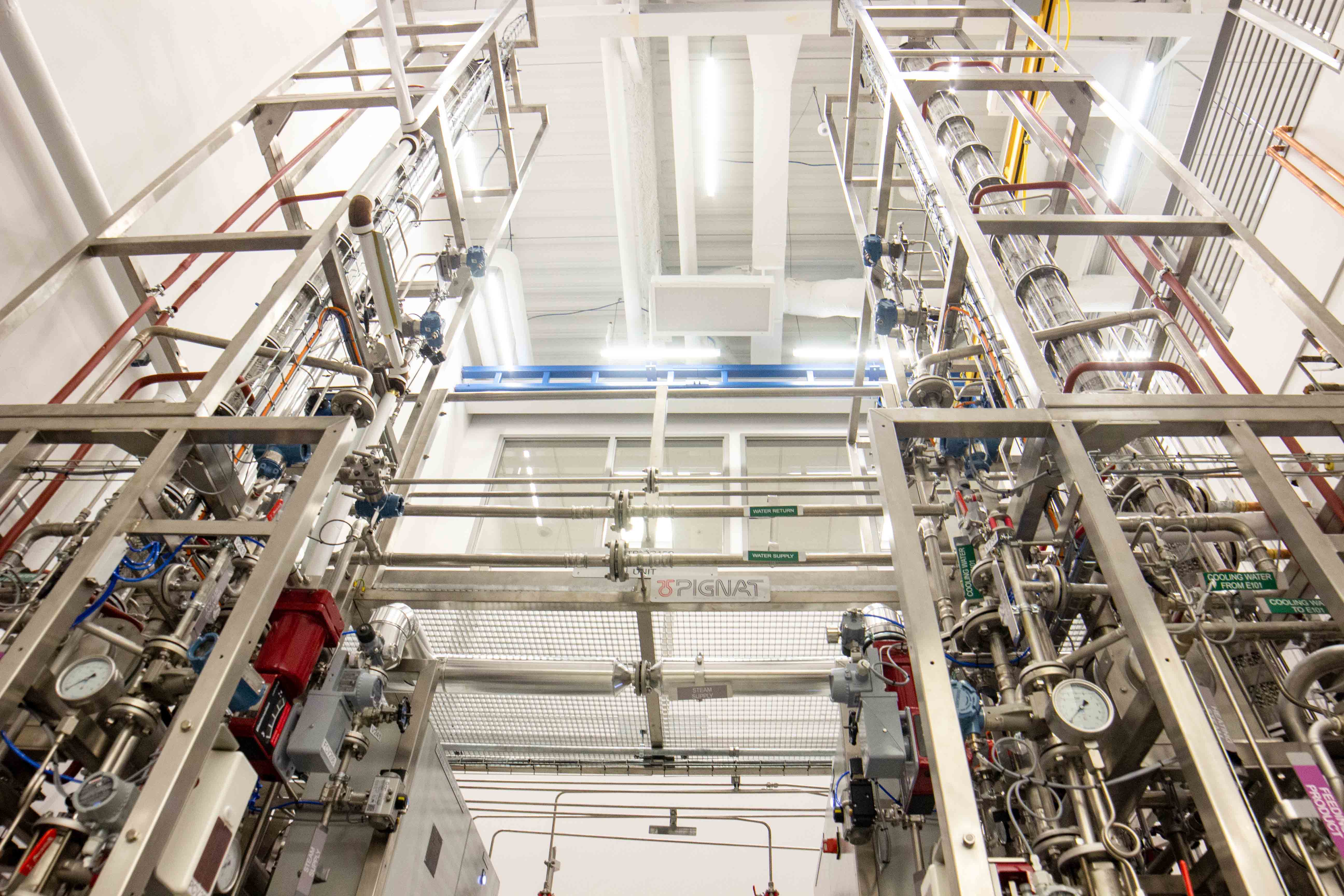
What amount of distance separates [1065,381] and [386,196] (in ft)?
10.6

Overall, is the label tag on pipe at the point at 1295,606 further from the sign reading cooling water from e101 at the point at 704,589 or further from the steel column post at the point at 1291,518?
the sign reading cooling water from e101 at the point at 704,589

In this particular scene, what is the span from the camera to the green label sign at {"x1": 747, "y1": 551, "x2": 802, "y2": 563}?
359cm

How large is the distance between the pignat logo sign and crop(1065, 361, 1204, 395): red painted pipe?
5.11 feet

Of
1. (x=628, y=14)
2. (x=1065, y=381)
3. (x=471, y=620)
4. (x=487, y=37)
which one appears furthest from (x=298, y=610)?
(x=628, y=14)

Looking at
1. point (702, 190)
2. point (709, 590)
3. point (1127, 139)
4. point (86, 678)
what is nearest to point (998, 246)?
point (709, 590)

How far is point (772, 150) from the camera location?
23.0ft

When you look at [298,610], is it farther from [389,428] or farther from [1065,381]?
[1065,381]

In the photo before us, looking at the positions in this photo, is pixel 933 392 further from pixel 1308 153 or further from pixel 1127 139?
pixel 1127 139

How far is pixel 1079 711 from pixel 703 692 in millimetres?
2187

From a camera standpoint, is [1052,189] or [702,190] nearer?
[1052,189]

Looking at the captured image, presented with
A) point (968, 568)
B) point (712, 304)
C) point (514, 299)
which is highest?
point (514, 299)

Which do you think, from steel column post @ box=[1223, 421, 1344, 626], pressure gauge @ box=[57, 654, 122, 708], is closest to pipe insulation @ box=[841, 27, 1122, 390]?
steel column post @ box=[1223, 421, 1344, 626]

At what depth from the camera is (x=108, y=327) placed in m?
3.70

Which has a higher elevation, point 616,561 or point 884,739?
point 616,561
